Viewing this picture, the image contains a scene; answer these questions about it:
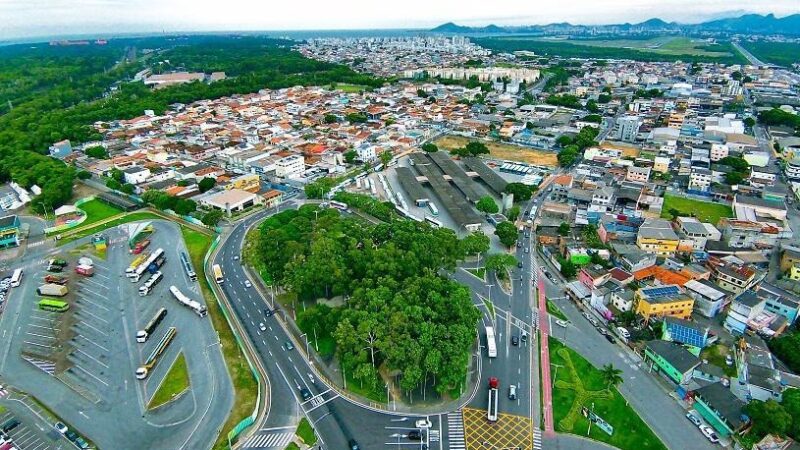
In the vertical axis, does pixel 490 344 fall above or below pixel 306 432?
above

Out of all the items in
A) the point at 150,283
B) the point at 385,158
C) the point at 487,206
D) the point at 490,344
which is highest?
the point at 385,158

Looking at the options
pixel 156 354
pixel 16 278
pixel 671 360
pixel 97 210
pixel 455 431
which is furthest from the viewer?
pixel 97 210

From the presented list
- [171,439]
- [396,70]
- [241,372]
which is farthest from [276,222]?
[396,70]

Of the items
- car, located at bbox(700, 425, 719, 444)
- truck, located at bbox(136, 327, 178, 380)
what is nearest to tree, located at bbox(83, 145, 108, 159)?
truck, located at bbox(136, 327, 178, 380)

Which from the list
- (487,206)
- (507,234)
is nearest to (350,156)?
(487,206)

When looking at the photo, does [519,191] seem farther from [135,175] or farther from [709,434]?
[135,175]
